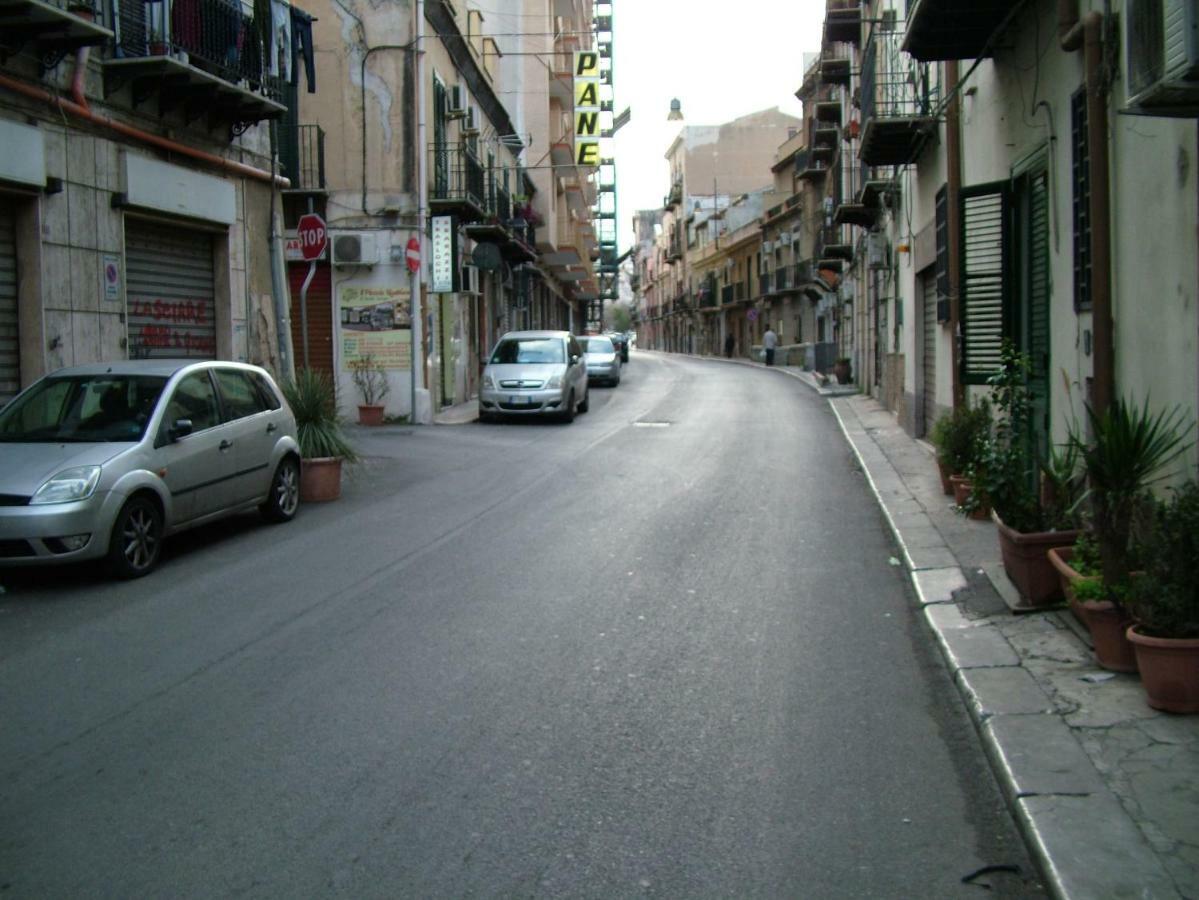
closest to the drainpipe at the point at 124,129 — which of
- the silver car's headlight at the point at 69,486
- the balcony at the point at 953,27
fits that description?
the silver car's headlight at the point at 69,486

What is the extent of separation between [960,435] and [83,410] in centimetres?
753

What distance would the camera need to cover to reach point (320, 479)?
486 inches

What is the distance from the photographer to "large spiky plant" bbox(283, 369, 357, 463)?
12.3 m

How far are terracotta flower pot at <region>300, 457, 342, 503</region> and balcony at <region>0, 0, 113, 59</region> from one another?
4.78 metres

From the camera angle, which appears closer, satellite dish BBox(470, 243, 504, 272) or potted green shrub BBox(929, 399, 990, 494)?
potted green shrub BBox(929, 399, 990, 494)

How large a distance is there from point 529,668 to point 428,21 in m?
20.4

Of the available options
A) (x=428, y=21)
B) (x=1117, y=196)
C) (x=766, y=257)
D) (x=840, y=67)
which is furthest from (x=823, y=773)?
(x=766, y=257)

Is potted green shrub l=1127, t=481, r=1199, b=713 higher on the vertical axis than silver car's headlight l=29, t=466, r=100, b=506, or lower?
lower

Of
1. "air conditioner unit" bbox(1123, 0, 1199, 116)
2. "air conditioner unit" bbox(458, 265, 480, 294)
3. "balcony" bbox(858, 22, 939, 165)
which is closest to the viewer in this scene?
"air conditioner unit" bbox(1123, 0, 1199, 116)

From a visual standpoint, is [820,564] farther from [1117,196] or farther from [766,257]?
[766,257]

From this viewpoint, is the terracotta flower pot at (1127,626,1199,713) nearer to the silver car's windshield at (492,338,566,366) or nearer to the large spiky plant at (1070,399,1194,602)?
the large spiky plant at (1070,399,1194,602)

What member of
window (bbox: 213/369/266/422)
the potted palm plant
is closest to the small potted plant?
window (bbox: 213/369/266/422)

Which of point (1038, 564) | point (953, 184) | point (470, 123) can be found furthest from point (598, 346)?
point (1038, 564)

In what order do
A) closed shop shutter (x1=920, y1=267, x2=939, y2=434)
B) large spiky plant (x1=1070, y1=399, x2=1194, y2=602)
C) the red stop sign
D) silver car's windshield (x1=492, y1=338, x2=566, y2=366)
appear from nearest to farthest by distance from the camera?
1. large spiky plant (x1=1070, y1=399, x2=1194, y2=602)
2. the red stop sign
3. closed shop shutter (x1=920, y1=267, x2=939, y2=434)
4. silver car's windshield (x1=492, y1=338, x2=566, y2=366)
